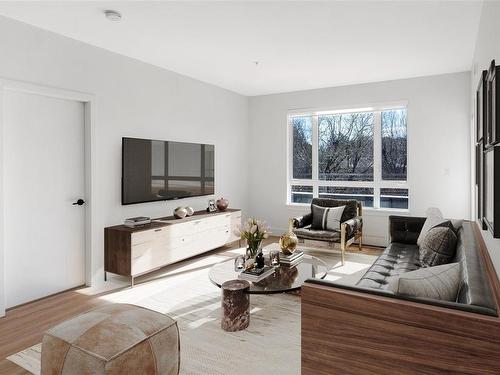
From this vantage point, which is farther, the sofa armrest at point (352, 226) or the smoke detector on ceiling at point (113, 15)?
the sofa armrest at point (352, 226)

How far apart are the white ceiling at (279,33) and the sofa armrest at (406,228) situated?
1930 millimetres

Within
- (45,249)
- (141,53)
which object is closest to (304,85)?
(141,53)

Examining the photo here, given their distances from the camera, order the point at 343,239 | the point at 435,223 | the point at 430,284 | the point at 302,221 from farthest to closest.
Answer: the point at 302,221, the point at 343,239, the point at 435,223, the point at 430,284

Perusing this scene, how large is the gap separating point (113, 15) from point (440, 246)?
333 centimetres

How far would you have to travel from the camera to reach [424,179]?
17.6ft

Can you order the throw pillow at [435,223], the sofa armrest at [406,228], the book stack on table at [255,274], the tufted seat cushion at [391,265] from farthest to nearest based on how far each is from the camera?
the sofa armrest at [406,228] → the throw pillow at [435,223] → the book stack on table at [255,274] → the tufted seat cushion at [391,265]

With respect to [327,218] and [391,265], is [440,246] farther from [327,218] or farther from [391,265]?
[327,218]

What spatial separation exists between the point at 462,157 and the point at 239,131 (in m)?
3.60

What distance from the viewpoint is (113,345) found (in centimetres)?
174

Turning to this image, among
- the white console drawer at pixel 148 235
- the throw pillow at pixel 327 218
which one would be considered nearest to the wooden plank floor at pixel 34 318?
the white console drawer at pixel 148 235

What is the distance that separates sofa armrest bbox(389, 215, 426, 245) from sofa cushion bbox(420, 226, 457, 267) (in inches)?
42.0

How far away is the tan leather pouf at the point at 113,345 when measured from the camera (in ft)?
5.56

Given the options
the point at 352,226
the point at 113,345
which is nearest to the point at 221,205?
the point at 352,226

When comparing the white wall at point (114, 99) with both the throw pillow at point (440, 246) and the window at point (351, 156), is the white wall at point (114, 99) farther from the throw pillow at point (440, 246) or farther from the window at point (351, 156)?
the throw pillow at point (440, 246)
